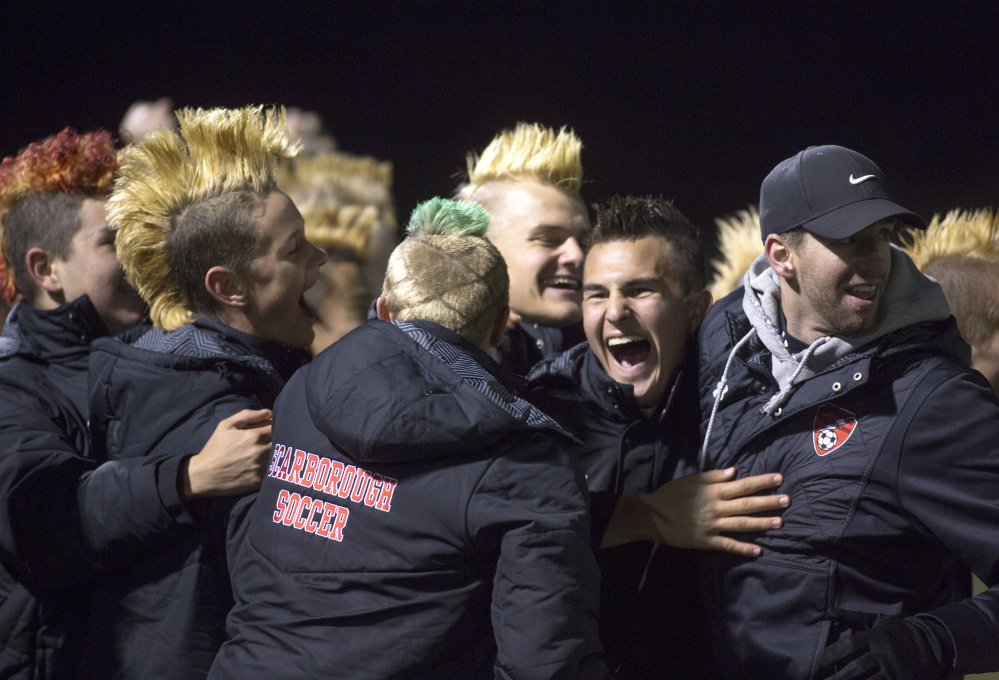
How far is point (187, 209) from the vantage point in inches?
77.2

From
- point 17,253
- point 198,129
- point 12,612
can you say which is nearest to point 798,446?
point 198,129

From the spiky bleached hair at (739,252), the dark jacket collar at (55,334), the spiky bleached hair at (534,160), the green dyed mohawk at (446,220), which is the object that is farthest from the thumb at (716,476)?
the spiky bleached hair at (739,252)

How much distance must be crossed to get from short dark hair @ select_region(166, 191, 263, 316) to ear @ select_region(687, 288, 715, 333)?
3.25ft

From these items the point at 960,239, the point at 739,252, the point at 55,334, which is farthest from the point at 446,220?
the point at 739,252

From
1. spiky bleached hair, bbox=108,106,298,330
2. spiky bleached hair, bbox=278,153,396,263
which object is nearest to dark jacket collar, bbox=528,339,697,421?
spiky bleached hair, bbox=108,106,298,330

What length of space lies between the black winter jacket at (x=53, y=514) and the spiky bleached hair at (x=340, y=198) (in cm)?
103

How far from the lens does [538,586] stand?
1.29 metres

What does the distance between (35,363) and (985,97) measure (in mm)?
3729

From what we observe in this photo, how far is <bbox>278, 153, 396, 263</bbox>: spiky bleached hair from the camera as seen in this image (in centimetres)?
299

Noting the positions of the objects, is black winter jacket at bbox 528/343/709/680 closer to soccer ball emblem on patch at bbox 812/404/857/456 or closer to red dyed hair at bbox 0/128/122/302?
soccer ball emblem on patch at bbox 812/404/857/456

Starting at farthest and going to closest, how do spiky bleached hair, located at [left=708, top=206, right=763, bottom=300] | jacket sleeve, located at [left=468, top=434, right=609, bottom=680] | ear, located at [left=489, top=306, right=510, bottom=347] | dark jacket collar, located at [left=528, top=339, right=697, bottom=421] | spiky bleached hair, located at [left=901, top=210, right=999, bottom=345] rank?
1. spiky bleached hair, located at [left=708, top=206, right=763, bottom=300]
2. spiky bleached hair, located at [left=901, top=210, right=999, bottom=345]
3. dark jacket collar, located at [left=528, top=339, right=697, bottom=421]
4. ear, located at [left=489, top=306, right=510, bottom=347]
5. jacket sleeve, located at [left=468, top=434, right=609, bottom=680]

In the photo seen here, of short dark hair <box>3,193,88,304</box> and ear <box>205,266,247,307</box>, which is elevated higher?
short dark hair <box>3,193,88,304</box>

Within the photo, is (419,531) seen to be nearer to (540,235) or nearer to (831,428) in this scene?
(831,428)

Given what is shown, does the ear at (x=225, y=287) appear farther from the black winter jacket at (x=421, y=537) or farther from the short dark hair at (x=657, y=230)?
the short dark hair at (x=657, y=230)
